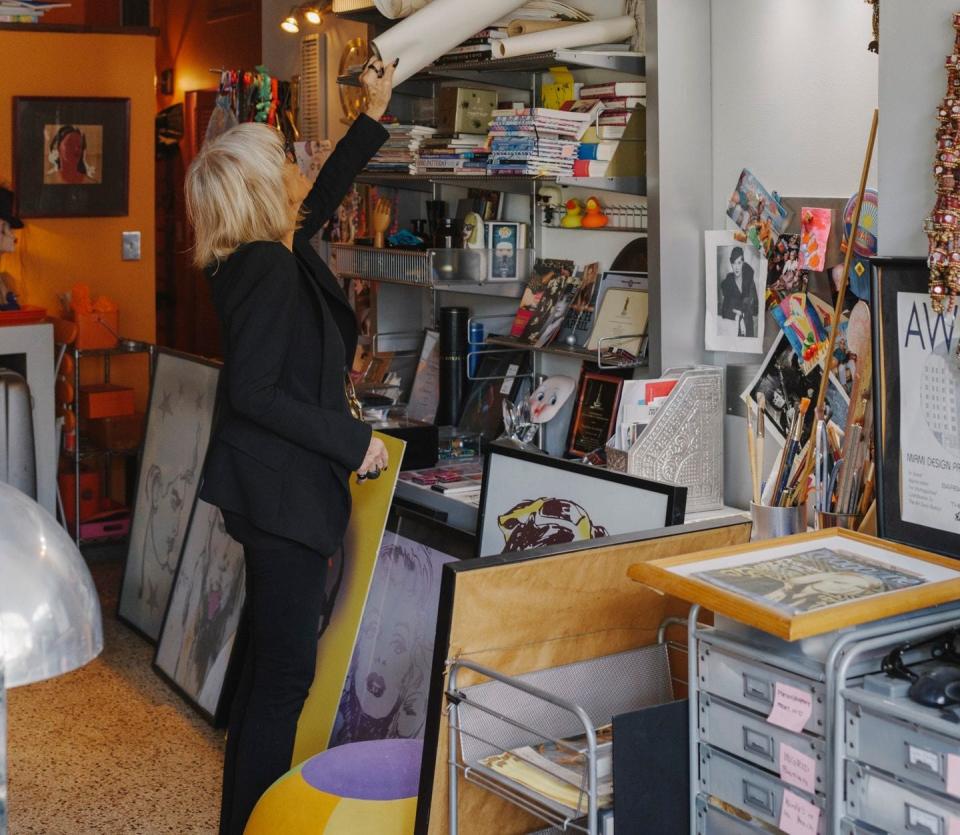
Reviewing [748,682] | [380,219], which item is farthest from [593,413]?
[748,682]

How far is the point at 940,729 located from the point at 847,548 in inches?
21.3

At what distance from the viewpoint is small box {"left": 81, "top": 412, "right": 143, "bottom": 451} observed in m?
5.93

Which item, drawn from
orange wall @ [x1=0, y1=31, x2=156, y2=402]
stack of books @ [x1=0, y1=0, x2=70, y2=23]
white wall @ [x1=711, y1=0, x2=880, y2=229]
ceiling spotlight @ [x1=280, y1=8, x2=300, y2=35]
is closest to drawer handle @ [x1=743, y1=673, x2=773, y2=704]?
white wall @ [x1=711, y1=0, x2=880, y2=229]

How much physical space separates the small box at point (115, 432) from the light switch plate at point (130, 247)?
2.76ft

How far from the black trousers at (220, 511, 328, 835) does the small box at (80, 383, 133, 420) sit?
3.13 metres

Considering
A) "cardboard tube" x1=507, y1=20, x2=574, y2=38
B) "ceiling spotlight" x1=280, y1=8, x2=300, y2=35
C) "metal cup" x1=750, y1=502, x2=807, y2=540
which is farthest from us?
"ceiling spotlight" x1=280, y1=8, x2=300, y2=35

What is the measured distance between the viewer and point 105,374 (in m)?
6.06

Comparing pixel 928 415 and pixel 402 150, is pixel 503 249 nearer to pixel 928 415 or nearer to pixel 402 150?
pixel 402 150

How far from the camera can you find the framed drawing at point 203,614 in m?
4.03

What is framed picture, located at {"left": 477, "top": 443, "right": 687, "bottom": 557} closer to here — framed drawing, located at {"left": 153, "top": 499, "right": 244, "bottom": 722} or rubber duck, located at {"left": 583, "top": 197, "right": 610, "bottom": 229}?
rubber duck, located at {"left": 583, "top": 197, "right": 610, "bottom": 229}

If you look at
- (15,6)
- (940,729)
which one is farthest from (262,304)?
(15,6)

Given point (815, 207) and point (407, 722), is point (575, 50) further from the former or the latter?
point (407, 722)

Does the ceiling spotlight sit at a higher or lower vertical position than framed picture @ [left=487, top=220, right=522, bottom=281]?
higher

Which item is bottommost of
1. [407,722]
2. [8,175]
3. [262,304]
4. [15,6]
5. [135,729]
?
[135,729]
